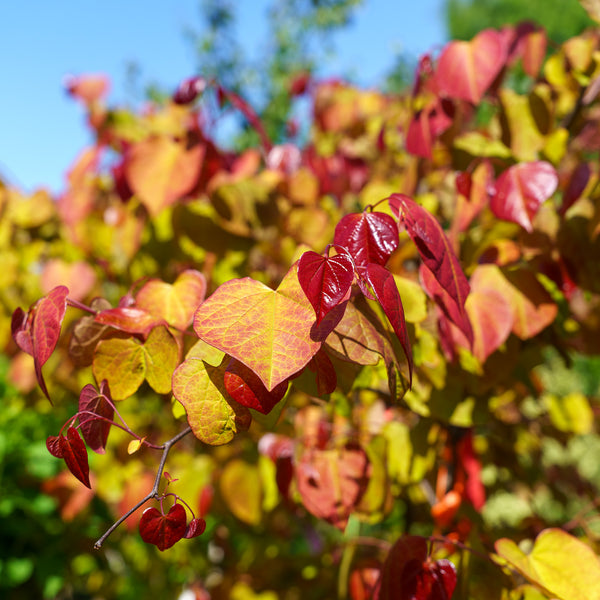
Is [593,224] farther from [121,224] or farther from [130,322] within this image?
[121,224]

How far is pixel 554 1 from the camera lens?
17.9 metres

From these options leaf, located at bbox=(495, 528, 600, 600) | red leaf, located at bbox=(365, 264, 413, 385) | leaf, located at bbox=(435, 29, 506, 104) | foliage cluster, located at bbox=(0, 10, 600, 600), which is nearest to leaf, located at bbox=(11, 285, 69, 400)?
foliage cluster, located at bbox=(0, 10, 600, 600)

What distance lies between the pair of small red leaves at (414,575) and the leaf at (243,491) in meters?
0.66

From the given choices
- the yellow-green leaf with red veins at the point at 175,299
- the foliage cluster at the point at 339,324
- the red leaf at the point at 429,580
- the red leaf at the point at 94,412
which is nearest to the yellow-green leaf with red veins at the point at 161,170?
the foliage cluster at the point at 339,324

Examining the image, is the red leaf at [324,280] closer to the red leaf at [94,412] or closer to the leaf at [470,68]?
the red leaf at [94,412]

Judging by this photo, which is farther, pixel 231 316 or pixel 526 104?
pixel 526 104

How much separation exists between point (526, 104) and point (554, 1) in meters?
20.8

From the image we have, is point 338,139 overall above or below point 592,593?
below

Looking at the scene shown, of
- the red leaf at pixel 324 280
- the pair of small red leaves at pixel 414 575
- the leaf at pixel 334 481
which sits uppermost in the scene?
the red leaf at pixel 324 280

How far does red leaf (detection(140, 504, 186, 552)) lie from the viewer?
1.79 ft

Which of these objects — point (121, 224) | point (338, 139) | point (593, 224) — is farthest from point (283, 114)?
point (593, 224)

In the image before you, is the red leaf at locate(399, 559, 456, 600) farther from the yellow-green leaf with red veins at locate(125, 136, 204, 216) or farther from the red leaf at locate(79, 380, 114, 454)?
the yellow-green leaf with red veins at locate(125, 136, 204, 216)

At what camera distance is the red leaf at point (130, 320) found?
682 mm

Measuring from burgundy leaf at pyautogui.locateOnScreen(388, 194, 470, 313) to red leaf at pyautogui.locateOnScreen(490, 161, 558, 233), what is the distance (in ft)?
0.85
